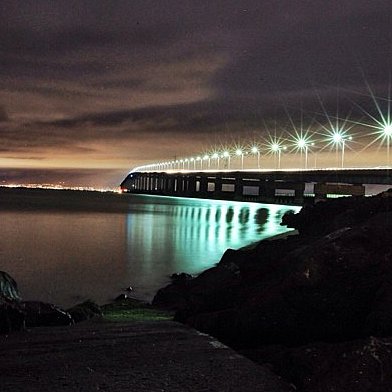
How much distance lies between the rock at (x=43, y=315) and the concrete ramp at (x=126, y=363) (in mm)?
490

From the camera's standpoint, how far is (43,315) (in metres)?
9.94

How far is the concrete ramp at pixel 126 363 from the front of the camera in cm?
622

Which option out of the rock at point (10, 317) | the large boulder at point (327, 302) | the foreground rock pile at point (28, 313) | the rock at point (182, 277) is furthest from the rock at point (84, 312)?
the rock at point (182, 277)

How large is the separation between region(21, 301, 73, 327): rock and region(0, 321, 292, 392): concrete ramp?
490mm

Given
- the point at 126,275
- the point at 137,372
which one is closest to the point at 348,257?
the point at 137,372

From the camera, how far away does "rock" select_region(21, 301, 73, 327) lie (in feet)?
31.9

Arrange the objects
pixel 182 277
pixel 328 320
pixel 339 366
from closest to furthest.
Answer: pixel 339 366 → pixel 328 320 → pixel 182 277

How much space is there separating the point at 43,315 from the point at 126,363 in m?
3.61

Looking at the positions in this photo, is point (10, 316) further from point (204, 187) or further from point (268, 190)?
point (204, 187)

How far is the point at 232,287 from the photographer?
1120cm

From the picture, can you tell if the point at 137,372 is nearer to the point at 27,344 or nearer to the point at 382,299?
the point at 27,344

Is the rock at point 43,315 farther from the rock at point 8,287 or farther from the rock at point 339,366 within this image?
the rock at point 339,366

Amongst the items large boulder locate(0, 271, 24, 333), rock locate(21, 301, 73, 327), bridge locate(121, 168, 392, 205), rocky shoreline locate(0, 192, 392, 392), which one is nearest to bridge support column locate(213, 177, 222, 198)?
bridge locate(121, 168, 392, 205)

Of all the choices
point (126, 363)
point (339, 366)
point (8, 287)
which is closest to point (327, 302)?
point (339, 366)
